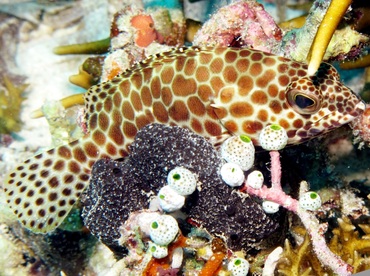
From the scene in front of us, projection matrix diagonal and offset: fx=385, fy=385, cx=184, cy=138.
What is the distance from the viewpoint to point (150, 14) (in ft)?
20.2

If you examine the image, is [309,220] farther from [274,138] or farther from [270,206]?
[274,138]

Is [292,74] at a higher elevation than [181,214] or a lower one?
higher

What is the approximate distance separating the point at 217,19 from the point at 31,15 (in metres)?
6.72

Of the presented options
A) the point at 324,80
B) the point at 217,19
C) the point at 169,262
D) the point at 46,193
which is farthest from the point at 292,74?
the point at 46,193

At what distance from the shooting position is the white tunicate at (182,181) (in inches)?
Result: 127

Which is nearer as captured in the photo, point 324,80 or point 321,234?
point 321,234

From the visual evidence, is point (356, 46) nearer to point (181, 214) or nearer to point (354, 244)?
point (354, 244)

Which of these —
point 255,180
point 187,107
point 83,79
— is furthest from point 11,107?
point 255,180

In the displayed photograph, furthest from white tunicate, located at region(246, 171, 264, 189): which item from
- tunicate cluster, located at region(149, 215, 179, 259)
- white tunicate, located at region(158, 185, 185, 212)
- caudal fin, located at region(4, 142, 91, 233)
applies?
caudal fin, located at region(4, 142, 91, 233)

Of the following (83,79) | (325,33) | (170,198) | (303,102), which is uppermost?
(325,33)

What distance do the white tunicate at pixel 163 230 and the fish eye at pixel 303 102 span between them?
1.68 meters

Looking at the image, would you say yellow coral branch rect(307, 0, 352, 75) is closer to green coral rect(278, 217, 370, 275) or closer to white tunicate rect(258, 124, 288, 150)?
white tunicate rect(258, 124, 288, 150)

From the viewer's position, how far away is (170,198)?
328cm

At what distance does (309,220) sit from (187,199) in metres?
1.09
